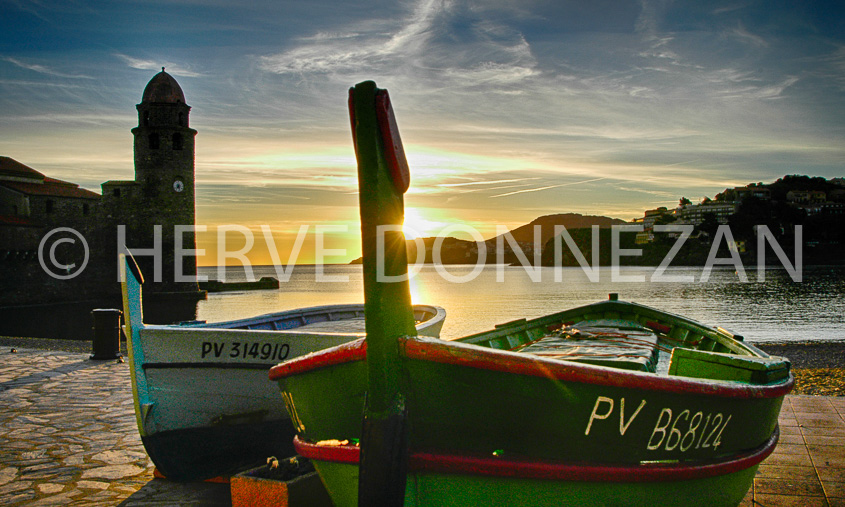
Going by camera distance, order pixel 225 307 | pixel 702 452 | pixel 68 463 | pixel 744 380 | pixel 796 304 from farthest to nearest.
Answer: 1. pixel 225 307
2. pixel 796 304
3. pixel 68 463
4. pixel 744 380
5. pixel 702 452

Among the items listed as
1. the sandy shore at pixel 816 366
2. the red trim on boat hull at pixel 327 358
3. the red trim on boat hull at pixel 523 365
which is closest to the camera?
the red trim on boat hull at pixel 523 365

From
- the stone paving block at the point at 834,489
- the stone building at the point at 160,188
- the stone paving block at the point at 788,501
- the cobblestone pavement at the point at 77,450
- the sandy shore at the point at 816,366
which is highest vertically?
the stone building at the point at 160,188

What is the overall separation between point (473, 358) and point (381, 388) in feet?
1.81

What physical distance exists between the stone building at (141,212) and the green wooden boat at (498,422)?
5313cm

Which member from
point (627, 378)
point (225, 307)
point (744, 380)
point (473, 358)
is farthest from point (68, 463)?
point (225, 307)

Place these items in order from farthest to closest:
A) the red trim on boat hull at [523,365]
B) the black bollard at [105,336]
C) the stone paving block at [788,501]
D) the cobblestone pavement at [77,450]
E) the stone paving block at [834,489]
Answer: the black bollard at [105,336] → the cobblestone pavement at [77,450] → the stone paving block at [834,489] → the stone paving block at [788,501] → the red trim on boat hull at [523,365]

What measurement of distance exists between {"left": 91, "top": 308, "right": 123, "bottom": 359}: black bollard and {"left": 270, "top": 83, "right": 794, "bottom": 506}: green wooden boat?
10846 millimetres

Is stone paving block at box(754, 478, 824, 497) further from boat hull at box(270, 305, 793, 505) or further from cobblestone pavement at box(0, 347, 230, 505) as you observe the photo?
cobblestone pavement at box(0, 347, 230, 505)

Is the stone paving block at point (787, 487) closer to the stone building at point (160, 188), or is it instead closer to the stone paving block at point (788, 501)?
the stone paving block at point (788, 501)

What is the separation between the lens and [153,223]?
51.7 meters

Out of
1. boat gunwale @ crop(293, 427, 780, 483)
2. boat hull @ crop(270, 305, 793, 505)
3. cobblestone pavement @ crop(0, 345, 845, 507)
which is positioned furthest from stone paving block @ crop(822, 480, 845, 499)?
boat gunwale @ crop(293, 427, 780, 483)

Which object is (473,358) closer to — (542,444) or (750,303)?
(542,444)

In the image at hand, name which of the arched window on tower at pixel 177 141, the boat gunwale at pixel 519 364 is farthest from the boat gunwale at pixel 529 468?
the arched window on tower at pixel 177 141

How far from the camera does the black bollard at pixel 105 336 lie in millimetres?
12797
